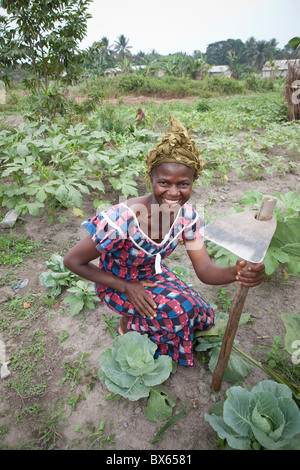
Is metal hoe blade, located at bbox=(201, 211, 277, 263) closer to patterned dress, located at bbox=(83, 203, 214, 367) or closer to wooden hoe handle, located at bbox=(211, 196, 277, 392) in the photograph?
wooden hoe handle, located at bbox=(211, 196, 277, 392)

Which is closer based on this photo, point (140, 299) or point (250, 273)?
point (250, 273)

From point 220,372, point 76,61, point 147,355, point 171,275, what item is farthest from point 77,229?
point 76,61

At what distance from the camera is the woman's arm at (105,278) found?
56.9 inches

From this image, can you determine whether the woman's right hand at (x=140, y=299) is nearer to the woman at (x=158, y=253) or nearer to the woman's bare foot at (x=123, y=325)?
the woman at (x=158, y=253)

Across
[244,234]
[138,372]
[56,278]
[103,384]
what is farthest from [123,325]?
[244,234]

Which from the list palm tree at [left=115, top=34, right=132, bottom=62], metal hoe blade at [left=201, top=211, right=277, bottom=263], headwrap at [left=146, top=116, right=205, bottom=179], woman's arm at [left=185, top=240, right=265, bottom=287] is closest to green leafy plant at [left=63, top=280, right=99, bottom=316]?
woman's arm at [left=185, top=240, right=265, bottom=287]

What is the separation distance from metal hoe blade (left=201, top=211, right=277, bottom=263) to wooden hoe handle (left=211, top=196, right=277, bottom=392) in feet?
0.12

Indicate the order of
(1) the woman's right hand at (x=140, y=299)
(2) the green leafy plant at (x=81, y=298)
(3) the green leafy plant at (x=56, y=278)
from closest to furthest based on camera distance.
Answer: (1) the woman's right hand at (x=140, y=299)
(2) the green leafy plant at (x=81, y=298)
(3) the green leafy plant at (x=56, y=278)

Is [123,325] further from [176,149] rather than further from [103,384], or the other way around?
[176,149]

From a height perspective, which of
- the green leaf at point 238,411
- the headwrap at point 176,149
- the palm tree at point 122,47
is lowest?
the green leaf at point 238,411

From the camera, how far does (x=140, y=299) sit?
1.49 m

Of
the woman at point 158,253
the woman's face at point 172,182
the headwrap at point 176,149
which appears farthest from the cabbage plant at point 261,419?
the headwrap at point 176,149

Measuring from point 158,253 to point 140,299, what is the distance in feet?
0.87

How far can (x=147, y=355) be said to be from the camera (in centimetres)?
141
